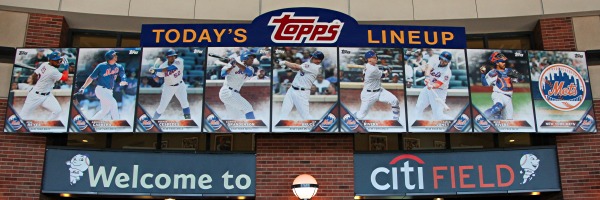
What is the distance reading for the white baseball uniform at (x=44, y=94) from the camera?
13.6 m

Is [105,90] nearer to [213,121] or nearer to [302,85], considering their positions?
[213,121]

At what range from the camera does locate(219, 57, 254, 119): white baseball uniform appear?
44.4 feet

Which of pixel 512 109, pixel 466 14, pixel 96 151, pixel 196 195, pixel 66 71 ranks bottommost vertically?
pixel 196 195

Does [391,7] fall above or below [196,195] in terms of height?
above

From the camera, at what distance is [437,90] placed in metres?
13.8

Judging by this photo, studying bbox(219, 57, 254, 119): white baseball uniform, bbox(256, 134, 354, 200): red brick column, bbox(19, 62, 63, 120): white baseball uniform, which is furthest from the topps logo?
bbox(19, 62, 63, 120): white baseball uniform

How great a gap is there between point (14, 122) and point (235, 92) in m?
5.04

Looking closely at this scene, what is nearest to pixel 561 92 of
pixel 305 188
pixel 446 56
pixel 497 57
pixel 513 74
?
pixel 513 74

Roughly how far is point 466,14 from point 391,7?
6.23 feet

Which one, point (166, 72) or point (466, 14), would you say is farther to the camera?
point (466, 14)

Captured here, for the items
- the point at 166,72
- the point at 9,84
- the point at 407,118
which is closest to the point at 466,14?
the point at 407,118

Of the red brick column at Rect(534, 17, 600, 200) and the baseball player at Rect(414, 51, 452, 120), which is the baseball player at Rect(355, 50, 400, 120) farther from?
the red brick column at Rect(534, 17, 600, 200)

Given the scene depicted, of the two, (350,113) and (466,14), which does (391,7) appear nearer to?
(466,14)

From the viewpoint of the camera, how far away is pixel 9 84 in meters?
14.3
